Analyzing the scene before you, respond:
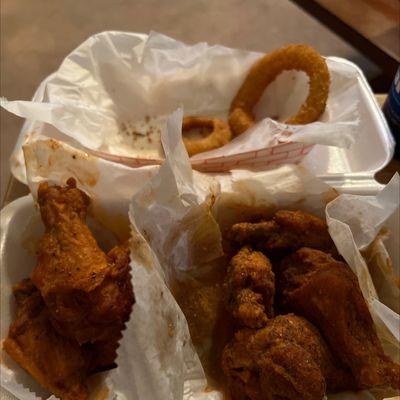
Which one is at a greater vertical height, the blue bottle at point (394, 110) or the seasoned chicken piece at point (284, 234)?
the blue bottle at point (394, 110)

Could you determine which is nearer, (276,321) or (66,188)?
(276,321)

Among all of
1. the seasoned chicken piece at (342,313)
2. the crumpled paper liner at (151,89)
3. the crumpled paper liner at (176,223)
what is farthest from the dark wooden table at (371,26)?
the seasoned chicken piece at (342,313)

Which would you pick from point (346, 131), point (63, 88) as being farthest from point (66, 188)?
point (346, 131)

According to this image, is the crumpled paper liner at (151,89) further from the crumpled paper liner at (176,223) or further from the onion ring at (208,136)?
the crumpled paper liner at (176,223)

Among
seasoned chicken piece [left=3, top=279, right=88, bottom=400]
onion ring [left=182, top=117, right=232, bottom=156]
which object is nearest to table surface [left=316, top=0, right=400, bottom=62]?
onion ring [left=182, top=117, right=232, bottom=156]

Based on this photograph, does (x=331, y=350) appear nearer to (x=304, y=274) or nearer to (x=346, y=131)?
(x=304, y=274)

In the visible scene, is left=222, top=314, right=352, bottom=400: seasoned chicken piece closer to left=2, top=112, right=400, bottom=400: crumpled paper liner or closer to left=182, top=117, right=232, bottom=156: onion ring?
left=2, top=112, right=400, bottom=400: crumpled paper liner
